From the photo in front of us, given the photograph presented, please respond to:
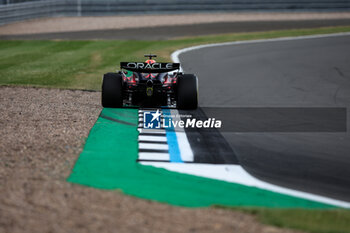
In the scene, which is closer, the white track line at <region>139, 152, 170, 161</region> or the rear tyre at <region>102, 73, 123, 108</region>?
the white track line at <region>139, 152, 170, 161</region>

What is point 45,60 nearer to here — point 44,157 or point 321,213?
point 44,157

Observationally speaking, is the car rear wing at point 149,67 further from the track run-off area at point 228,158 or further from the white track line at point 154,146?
the white track line at point 154,146

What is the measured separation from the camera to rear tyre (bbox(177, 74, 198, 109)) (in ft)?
39.1

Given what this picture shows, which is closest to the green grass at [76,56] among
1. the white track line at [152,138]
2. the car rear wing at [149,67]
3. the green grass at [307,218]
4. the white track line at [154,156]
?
the car rear wing at [149,67]

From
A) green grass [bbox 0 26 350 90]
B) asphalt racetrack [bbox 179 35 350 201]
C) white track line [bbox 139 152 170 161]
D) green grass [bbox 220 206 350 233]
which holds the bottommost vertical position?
green grass [bbox 0 26 350 90]

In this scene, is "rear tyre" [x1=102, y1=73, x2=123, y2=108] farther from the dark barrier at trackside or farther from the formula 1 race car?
the dark barrier at trackside

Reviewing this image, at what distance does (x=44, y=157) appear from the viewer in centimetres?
746

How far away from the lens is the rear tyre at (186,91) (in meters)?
11.9

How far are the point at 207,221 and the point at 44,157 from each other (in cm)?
306

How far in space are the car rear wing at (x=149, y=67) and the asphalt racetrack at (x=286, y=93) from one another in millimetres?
1339

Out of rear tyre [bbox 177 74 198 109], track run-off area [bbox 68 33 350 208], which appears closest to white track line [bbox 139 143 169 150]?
track run-off area [bbox 68 33 350 208]

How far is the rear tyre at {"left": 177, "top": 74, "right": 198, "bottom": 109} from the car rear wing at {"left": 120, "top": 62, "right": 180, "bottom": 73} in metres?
0.33

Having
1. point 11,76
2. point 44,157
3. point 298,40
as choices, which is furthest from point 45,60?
point 44,157

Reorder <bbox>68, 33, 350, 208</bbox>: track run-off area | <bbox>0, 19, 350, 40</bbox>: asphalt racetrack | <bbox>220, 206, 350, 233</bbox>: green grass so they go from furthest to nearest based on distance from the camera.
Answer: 1. <bbox>0, 19, 350, 40</bbox>: asphalt racetrack
2. <bbox>68, 33, 350, 208</bbox>: track run-off area
3. <bbox>220, 206, 350, 233</bbox>: green grass
